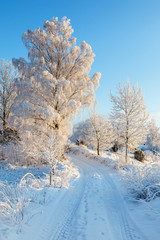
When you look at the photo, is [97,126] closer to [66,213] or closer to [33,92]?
[33,92]

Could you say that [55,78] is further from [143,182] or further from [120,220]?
[120,220]

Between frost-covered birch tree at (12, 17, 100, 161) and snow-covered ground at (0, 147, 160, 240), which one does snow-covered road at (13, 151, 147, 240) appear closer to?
snow-covered ground at (0, 147, 160, 240)

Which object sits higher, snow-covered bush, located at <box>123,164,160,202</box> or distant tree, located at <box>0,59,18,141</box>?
distant tree, located at <box>0,59,18,141</box>

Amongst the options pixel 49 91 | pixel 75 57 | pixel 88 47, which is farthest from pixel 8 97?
pixel 88 47

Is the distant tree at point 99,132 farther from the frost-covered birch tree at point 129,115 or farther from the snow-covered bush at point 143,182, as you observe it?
the snow-covered bush at point 143,182

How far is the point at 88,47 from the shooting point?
9602 mm

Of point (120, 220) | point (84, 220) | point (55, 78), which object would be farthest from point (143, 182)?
point (55, 78)

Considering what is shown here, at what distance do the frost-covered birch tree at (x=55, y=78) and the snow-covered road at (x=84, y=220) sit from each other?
468cm

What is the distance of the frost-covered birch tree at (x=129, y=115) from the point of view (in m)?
11.6

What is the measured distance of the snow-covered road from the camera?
2584 mm

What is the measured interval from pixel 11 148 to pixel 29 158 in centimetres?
A: 190

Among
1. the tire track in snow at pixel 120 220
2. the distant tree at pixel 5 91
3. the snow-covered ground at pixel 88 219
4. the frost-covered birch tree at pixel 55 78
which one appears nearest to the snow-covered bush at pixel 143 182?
the snow-covered ground at pixel 88 219

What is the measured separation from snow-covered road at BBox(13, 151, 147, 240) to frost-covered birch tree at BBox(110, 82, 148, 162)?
8112 mm

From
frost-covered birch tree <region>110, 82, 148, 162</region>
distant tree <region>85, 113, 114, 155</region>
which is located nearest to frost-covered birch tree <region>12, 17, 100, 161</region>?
frost-covered birch tree <region>110, 82, 148, 162</region>
